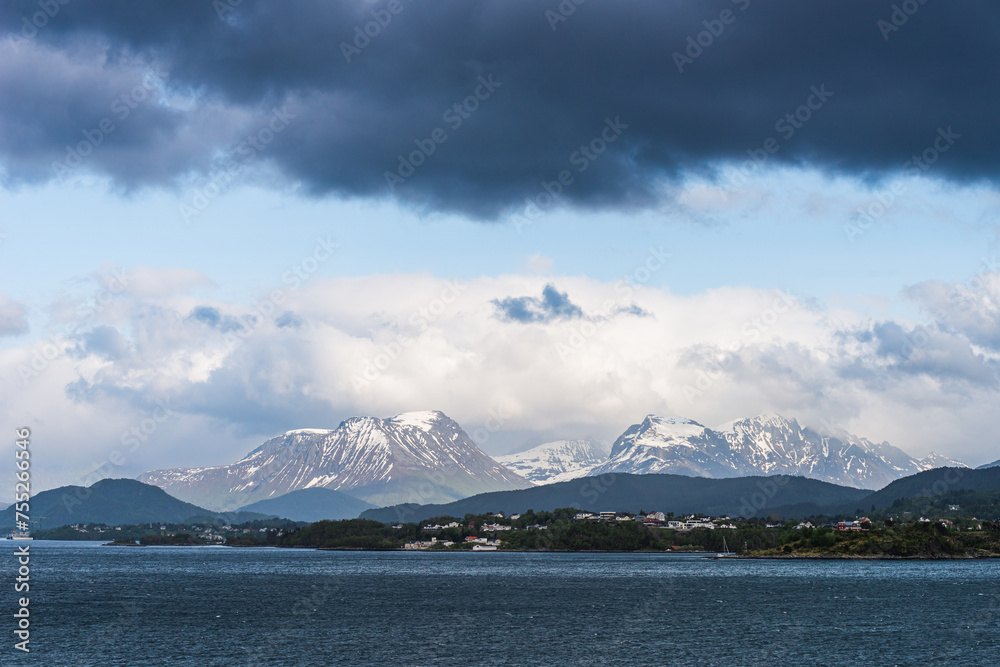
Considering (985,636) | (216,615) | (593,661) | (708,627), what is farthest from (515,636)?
(985,636)

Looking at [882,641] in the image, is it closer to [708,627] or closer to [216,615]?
[708,627]

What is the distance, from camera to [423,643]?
99.2 meters

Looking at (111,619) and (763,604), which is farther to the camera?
(763,604)

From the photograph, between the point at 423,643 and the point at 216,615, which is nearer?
the point at 423,643

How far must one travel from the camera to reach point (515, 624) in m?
116

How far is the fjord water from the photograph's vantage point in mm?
90750

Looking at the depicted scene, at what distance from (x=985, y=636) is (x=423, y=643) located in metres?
62.5

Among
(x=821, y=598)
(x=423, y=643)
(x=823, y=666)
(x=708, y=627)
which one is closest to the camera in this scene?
(x=823, y=666)

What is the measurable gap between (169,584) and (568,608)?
93267 millimetres

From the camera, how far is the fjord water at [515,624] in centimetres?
9075

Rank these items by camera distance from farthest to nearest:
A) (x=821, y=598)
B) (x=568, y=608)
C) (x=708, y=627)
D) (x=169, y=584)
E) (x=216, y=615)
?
(x=169, y=584), (x=821, y=598), (x=568, y=608), (x=216, y=615), (x=708, y=627)

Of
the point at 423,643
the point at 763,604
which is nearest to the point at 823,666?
the point at 423,643

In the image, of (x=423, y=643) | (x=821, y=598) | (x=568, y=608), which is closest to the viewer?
(x=423, y=643)

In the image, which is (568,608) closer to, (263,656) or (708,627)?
(708,627)
